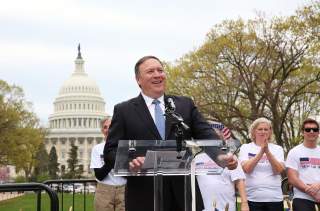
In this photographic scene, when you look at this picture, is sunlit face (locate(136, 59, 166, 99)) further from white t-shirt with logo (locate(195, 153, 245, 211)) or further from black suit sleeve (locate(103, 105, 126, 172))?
white t-shirt with logo (locate(195, 153, 245, 211))

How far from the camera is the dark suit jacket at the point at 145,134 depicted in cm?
418

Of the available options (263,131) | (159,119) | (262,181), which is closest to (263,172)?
(262,181)

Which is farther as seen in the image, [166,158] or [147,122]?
[147,122]

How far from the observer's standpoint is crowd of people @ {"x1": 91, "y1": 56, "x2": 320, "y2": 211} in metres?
4.30

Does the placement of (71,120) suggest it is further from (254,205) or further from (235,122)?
(254,205)

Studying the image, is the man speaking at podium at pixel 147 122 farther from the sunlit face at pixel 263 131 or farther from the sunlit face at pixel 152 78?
the sunlit face at pixel 263 131

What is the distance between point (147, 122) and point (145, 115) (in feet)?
0.21

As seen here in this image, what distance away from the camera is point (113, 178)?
4516 mm

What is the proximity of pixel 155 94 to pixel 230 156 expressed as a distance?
0.84 metres

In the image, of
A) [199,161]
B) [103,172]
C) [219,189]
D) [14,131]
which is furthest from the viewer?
[14,131]

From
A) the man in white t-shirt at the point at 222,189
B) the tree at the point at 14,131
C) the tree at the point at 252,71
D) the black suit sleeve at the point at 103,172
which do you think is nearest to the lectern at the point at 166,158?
the black suit sleeve at the point at 103,172

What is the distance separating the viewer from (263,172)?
22.5 feet

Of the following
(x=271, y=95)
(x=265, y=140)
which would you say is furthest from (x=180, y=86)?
(x=265, y=140)

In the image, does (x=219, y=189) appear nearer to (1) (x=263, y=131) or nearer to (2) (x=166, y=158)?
(1) (x=263, y=131)
